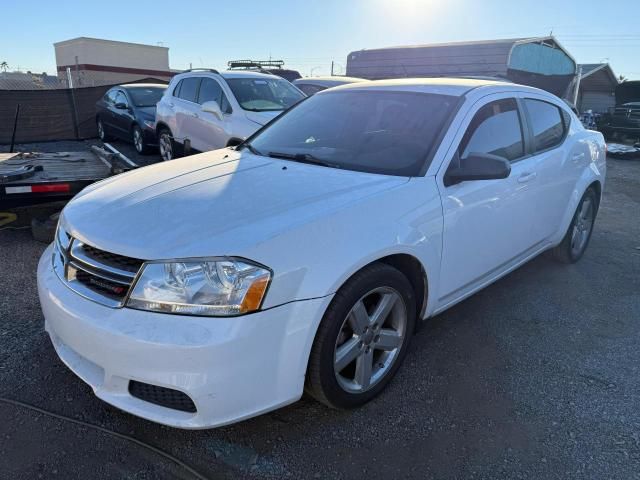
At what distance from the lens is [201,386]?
1.96 metres

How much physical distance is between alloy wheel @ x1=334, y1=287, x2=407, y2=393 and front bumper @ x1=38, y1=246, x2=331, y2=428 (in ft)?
1.01

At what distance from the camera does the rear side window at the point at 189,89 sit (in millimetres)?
7824

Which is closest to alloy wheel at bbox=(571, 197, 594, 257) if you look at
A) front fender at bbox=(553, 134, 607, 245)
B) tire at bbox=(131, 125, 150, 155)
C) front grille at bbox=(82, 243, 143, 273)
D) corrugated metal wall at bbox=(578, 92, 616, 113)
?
front fender at bbox=(553, 134, 607, 245)

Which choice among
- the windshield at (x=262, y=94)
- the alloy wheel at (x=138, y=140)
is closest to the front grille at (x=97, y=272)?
the windshield at (x=262, y=94)

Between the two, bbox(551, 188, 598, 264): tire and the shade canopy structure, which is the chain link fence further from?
the shade canopy structure

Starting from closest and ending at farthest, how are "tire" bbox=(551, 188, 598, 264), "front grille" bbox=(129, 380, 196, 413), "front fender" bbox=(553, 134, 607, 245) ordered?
"front grille" bbox=(129, 380, 196, 413) < "front fender" bbox=(553, 134, 607, 245) < "tire" bbox=(551, 188, 598, 264)

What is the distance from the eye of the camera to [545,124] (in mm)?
3992

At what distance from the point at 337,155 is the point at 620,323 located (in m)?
2.49

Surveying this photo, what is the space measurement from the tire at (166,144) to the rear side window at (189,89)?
70cm

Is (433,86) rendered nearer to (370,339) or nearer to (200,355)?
(370,339)

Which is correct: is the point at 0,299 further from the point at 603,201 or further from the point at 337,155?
the point at 603,201

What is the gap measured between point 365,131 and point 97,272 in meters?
1.87

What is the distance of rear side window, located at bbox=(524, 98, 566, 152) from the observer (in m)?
3.80

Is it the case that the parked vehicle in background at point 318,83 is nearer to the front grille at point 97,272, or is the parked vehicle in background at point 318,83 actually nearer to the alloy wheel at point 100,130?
the alloy wheel at point 100,130
